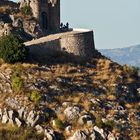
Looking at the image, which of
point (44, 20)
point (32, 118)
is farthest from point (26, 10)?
point (32, 118)

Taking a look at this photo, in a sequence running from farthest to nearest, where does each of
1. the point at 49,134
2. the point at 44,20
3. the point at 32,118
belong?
the point at 44,20
the point at 32,118
the point at 49,134

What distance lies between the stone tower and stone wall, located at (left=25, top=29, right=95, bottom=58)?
7.94 metres

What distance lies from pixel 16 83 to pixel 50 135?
1097 centimetres

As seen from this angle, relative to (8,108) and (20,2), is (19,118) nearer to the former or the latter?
(8,108)

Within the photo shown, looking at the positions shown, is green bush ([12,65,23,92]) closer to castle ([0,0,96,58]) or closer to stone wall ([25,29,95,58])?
castle ([0,0,96,58])

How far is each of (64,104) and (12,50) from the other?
13549mm

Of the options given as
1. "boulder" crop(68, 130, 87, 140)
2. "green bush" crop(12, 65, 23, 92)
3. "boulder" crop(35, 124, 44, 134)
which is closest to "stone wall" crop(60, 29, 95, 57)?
"green bush" crop(12, 65, 23, 92)

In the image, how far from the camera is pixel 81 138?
298ft

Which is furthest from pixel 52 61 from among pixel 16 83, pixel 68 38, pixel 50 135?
pixel 50 135

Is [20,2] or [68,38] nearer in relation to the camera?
[68,38]

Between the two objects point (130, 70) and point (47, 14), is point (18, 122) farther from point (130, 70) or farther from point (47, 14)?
point (47, 14)

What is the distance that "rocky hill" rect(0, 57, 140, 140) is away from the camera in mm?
92312

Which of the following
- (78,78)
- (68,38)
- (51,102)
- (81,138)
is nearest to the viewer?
(81,138)

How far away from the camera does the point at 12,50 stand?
10362 centimetres
